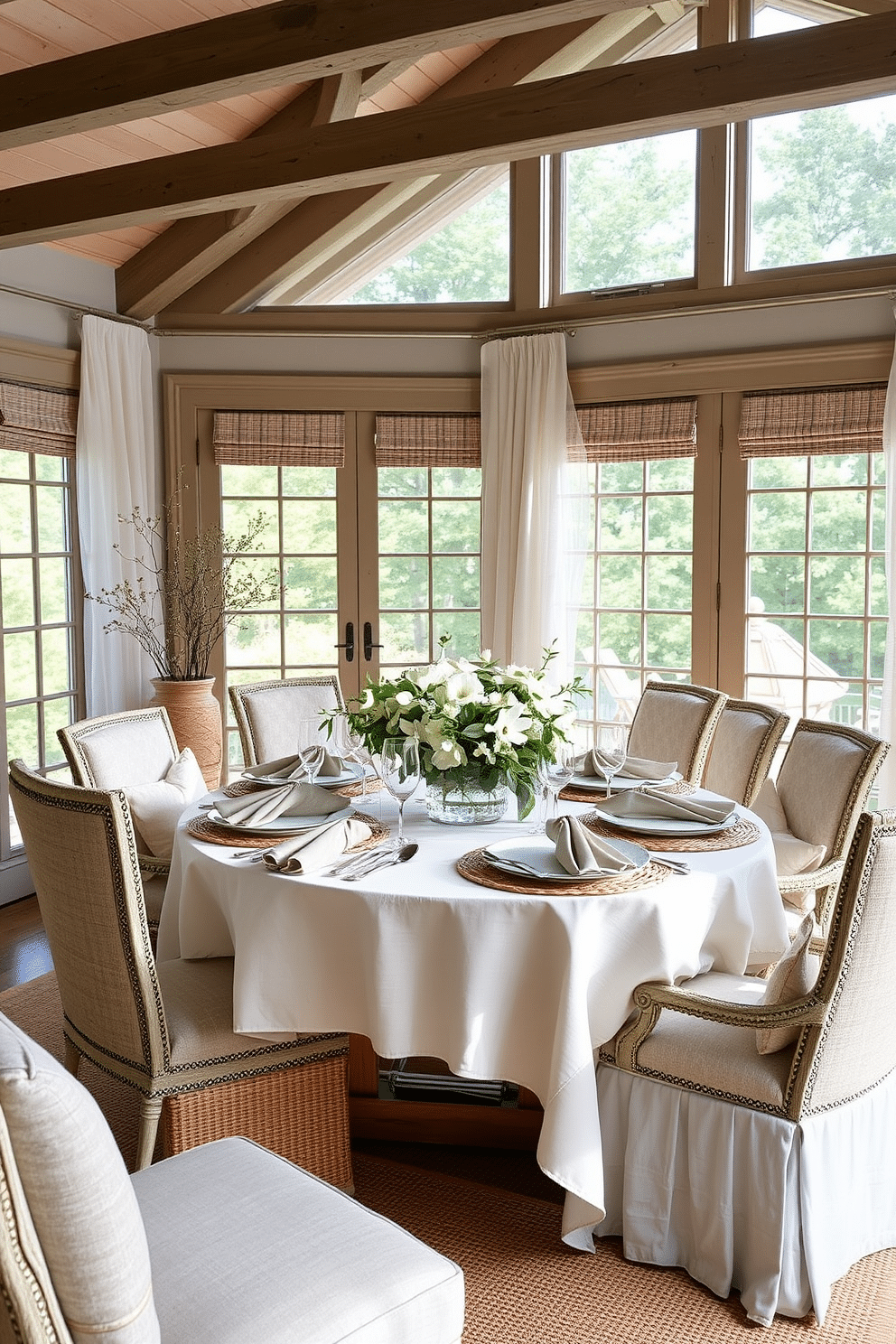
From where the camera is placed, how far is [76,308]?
5.29m

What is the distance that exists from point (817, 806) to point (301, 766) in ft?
5.06

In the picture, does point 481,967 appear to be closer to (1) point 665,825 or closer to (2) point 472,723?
(2) point 472,723

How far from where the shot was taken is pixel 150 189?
394 centimetres

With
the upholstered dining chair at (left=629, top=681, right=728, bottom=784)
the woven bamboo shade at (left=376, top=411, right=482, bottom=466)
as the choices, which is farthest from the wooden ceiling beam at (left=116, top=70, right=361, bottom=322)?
the upholstered dining chair at (left=629, top=681, right=728, bottom=784)

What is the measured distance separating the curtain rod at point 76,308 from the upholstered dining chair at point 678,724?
319 cm

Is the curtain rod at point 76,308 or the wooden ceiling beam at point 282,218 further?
the wooden ceiling beam at point 282,218

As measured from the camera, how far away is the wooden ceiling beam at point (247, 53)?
283 cm

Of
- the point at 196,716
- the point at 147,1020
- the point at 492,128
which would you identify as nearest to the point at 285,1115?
the point at 147,1020

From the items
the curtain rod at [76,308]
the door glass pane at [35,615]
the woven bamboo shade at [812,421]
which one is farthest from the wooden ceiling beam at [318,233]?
the woven bamboo shade at [812,421]

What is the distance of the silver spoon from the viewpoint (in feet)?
7.93

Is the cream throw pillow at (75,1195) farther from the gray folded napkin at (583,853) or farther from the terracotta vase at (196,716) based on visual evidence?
the terracotta vase at (196,716)

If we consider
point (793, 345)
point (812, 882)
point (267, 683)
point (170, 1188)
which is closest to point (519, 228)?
point (793, 345)

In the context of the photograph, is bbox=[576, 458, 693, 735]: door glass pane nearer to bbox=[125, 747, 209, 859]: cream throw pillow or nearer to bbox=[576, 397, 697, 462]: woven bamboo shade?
bbox=[576, 397, 697, 462]: woven bamboo shade

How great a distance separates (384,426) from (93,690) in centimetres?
195
